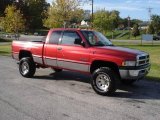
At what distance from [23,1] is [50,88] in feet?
300

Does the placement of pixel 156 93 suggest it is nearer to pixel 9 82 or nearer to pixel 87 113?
pixel 87 113

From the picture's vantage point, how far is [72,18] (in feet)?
133

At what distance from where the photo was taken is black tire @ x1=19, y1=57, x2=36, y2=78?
1189 centimetres

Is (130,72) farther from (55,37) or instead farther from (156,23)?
(156,23)

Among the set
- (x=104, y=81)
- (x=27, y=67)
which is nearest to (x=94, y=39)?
(x=104, y=81)

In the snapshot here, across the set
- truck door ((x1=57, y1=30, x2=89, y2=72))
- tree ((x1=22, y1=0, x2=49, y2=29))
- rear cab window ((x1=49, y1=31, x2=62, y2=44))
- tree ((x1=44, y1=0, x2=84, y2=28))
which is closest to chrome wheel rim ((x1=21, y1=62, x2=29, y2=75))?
rear cab window ((x1=49, y1=31, x2=62, y2=44))

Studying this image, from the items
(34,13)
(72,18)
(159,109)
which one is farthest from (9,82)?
(34,13)

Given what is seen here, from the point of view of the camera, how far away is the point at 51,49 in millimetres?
11062

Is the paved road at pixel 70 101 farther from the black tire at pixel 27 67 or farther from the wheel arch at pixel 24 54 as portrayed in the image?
the wheel arch at pixel 24 54

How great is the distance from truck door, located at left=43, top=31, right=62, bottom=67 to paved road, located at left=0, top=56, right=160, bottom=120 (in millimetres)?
683

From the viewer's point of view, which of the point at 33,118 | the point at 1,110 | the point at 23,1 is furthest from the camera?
the point at 23,1

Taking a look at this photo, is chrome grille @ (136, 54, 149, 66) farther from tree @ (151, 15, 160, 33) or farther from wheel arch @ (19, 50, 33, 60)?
tree @ (151, 15, 160, 33)

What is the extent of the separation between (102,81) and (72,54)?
4.77 feet

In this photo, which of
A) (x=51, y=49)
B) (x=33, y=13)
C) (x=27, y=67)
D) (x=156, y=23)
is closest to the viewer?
(x=51, y=49)
